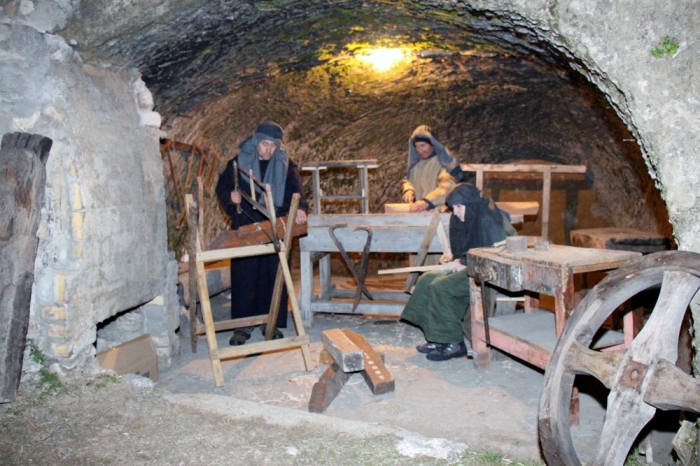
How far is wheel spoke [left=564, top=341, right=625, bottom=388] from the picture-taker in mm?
2311

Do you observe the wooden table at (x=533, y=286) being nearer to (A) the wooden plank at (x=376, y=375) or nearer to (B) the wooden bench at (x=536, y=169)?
(A) the wooden plank at (x=376, y=375)

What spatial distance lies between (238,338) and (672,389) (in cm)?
350

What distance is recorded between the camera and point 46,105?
339 centimetres

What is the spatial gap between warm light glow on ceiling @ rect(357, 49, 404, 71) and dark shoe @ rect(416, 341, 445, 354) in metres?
2.53

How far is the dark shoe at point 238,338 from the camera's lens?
4.91m

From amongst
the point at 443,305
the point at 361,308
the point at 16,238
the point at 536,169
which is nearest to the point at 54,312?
the point at 16,238

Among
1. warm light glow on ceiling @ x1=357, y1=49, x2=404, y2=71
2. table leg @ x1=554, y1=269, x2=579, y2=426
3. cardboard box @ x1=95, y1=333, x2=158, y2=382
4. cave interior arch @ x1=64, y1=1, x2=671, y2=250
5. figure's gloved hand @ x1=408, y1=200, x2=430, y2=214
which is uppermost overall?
warm light glow on ceiling @ x1=357, y1=49, x2=404, y2=71

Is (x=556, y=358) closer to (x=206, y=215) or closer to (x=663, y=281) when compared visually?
(x=663, y=281)

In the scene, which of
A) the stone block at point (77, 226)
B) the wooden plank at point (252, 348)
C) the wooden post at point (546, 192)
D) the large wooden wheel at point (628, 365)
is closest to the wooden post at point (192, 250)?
the wooden plank at point (252, 348)

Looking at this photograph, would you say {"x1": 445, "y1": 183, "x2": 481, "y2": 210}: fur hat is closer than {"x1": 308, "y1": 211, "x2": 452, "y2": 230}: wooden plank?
Yes

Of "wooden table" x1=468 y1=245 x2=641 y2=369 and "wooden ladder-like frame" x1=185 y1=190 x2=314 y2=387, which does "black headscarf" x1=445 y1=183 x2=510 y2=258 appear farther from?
"wooden ladder-like frame" x1=185 y1=190 x2=314 y2=387

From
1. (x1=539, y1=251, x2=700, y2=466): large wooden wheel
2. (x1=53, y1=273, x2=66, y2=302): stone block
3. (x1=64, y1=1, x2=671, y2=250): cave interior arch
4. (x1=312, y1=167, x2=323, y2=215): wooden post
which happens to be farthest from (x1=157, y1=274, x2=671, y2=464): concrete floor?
(x1=64, y1=1, x2=671, y2=250): cave interior arch

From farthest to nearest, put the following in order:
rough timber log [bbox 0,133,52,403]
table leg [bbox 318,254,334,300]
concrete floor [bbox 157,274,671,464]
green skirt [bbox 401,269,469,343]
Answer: table leg [bbox 318,254,334,300] → green skirt [bbox 401,269,469,343] → concrete floor [bbox 157,274,671,464] → rough timber log [bbox 0,133,52,403]

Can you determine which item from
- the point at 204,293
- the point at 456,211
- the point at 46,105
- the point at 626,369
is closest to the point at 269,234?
the point at 204,293
